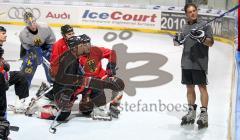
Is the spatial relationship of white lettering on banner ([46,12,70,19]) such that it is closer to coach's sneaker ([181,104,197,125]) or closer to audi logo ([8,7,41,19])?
audi logo ([8,7,41,19])

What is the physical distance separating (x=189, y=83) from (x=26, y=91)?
1.57 meters

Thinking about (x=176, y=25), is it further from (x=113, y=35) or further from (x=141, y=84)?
(x=141, y=84)

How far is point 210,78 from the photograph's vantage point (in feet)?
22.0

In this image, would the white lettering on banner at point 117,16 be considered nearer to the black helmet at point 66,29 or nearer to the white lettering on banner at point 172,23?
A: the white lettering on banner at point 172,23

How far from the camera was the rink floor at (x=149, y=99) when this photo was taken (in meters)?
4.63

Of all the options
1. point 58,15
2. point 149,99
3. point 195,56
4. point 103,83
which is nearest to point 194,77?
point 195,56

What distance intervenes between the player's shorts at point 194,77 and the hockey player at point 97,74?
0.73 m

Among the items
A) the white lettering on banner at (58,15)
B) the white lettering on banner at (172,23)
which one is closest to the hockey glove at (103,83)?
the white lettering on banner at (172,23)

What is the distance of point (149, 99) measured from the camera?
5.86 metres

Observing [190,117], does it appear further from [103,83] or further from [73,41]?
[73,41]

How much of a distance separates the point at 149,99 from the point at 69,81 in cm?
131

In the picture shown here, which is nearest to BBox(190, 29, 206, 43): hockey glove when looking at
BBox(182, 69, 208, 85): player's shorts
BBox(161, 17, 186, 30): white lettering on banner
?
BBox(182, 69, 208, 85): player's shorts

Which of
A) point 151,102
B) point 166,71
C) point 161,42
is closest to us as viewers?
point 151,102

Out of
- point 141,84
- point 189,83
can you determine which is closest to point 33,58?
point 141,84
